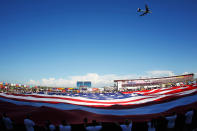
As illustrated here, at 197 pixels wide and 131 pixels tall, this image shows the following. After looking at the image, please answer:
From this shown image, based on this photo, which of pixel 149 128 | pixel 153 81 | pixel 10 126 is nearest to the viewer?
pixel 149 128

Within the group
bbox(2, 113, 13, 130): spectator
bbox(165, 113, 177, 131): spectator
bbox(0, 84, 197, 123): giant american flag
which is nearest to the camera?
bbox(165, 113, 177, 131): spectator

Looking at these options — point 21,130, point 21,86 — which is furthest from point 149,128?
point 21,86

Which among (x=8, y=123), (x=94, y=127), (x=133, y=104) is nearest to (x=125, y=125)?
(x=94, y=127)

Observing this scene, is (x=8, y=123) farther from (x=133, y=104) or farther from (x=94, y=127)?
(x=133, y=104)

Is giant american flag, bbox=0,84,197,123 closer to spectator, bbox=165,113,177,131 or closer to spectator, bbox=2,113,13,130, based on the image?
spectator, bbox=165,113,177,131

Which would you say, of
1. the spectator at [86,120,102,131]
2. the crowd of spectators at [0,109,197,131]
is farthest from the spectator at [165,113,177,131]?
the spectator at [86,120,102,131]

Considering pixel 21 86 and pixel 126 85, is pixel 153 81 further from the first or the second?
pixel 21 86

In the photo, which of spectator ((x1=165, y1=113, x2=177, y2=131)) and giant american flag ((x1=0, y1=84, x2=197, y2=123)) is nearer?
spectator ((x1=165, y1=113, x2=177, y2=131))

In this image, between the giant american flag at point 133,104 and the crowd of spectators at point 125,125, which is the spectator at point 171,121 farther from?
the giant american flag at point 133,104

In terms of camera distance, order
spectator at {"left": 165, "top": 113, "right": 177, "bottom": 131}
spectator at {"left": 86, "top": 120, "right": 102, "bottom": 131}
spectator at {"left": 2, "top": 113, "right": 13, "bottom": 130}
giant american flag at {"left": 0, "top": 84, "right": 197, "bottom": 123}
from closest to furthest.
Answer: spectator at {"left": 86, "top": 120, "right": 102, "bottom": 131}, spectator at {"left": 165, "top": 113, "right": 177, "bottom": 131}, spectator at {"left": 2, "top": 113, "right": 13, "bottom": 130}, giant american flag at {"left": 0, "top": 84, "right": 197, "bottom": 123}
